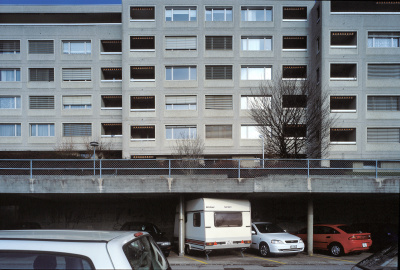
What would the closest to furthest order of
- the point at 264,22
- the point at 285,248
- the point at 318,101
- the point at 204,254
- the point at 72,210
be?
the point at 285,248, the point at 204,254, the point at 72,210, the point at 318,101, the point at 264,22

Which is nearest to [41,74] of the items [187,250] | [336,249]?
[187,250]

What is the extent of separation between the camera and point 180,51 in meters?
31.8

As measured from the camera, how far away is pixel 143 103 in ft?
108

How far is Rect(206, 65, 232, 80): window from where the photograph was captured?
105 feet

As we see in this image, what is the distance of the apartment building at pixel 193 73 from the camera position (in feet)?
98.9

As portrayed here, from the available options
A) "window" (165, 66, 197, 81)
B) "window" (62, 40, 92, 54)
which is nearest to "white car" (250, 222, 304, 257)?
"window" (165, 66, 197, 81)

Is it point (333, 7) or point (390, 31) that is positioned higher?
point (333, 7)

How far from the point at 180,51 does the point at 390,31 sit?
19.2 meters

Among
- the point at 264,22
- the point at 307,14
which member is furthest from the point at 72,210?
the point at 307,14

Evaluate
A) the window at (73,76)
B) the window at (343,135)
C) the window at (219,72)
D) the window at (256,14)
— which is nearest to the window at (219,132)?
the window at (219,72)

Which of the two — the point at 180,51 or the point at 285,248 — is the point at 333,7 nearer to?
the point at 180,51

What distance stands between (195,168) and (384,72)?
2373 cm

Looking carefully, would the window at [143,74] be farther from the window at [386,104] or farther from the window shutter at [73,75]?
the window at [386,104]

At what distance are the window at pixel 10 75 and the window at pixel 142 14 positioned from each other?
42.1ft
